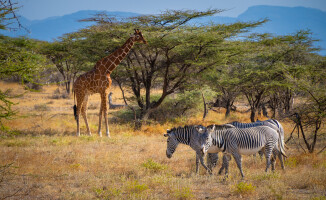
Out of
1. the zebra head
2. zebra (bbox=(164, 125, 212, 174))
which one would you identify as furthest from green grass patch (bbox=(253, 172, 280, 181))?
the zebra head

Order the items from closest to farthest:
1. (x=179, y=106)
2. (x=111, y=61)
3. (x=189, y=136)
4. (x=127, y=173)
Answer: (x=127, y=173), (x=189, y=136), (x=111, y=61), (x=179, y=106)

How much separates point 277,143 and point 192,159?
2.62 m

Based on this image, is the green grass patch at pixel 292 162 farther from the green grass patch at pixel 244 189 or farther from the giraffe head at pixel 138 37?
the giraffe head at pixel 138 37

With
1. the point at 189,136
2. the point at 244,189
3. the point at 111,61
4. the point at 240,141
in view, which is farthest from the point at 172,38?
the point at 244,189

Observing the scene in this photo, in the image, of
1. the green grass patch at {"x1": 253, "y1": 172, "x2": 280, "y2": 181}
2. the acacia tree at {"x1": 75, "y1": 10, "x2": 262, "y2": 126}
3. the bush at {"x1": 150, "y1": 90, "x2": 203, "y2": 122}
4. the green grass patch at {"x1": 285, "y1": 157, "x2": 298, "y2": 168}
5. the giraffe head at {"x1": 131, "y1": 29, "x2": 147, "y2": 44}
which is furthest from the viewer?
the bush at {"x1": 150, "y1": 90, "x2": 203, "y2": 122}

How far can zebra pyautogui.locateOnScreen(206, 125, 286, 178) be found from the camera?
655 cm

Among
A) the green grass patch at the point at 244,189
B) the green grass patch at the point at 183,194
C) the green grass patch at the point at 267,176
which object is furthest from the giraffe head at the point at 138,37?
the green grass patch at the point at 244,189

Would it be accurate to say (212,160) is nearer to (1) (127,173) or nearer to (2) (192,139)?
(2) (192,139)

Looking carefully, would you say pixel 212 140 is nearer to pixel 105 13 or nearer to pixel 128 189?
pixel 128 189

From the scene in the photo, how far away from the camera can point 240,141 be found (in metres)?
6.57

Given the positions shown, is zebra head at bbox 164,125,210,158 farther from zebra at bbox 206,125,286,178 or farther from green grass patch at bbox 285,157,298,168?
green grass patch at bbox 285,157,298,168

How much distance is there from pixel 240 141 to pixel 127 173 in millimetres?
2968

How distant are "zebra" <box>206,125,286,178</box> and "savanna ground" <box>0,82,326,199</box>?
0.61 metres

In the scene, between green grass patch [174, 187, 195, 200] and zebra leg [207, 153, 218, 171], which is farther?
zebra leg [207, 153, 218, 171]
